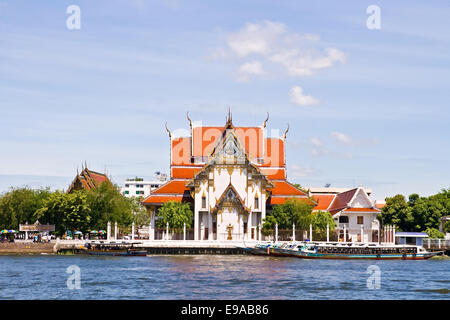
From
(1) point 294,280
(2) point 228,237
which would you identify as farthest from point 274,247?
(1) point 294,280

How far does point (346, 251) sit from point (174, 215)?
20566mm

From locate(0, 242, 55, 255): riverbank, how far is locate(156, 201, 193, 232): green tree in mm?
12965

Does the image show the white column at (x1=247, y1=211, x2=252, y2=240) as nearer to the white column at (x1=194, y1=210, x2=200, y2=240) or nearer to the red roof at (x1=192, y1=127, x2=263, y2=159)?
the white column at (x1=194, y1=210, x2=200, y2=240)

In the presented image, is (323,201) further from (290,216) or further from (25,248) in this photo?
(25,248)

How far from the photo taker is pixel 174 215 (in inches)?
2945

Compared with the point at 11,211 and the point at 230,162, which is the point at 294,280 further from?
the point at 11,211

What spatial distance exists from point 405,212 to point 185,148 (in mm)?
30566

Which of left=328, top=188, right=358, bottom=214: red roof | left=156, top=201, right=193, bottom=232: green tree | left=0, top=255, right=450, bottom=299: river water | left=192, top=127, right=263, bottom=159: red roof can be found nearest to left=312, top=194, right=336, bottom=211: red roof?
left=328, top=188, right=358, bottom=214: red roof

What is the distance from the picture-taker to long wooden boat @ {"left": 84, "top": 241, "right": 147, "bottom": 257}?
218 ft

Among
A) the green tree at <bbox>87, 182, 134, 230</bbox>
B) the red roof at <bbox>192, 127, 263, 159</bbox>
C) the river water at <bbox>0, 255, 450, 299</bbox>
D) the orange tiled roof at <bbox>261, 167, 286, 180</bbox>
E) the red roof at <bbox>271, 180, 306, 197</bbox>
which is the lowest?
the river water at <bbox>0, 255, 450, 299</bbox>

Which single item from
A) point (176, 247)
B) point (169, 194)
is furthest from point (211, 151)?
point (176, 247)

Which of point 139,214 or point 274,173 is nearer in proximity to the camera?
point 274,173

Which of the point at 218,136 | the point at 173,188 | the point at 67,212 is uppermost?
the point at 218,136

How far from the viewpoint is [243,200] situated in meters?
77.1
